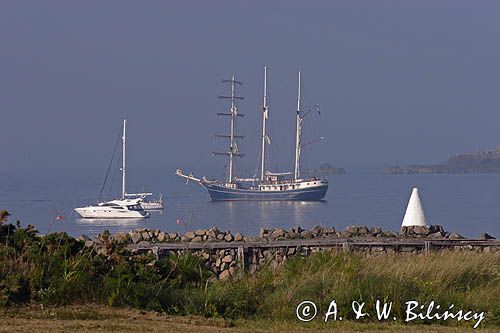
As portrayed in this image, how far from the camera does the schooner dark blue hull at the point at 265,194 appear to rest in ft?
475

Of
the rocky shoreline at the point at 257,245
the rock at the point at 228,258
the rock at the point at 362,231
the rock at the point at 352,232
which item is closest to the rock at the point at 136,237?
the rocky shoreline at the point at 257,245

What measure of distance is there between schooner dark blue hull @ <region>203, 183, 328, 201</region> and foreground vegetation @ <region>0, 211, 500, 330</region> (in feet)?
425

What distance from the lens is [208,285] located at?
13.6 m

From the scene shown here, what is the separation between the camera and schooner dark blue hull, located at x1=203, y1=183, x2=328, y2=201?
144750 millimetres

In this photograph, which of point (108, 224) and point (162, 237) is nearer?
point (162, 237)

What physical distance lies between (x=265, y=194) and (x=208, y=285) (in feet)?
435

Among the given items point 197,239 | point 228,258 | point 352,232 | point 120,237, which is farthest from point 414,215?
point 120,237

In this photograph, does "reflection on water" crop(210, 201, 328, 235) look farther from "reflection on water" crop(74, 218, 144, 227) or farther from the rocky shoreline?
the rocky shoreline

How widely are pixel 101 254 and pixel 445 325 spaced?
15.7ft

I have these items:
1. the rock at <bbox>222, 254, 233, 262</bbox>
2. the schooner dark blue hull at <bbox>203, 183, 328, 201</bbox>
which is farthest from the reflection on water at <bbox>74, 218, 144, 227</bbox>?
the rock at <bbox>222, 254, 233, 262</bbox>

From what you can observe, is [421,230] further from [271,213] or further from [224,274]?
[271,213]

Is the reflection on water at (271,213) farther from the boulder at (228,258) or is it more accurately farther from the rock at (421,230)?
the boulder at (228,258)

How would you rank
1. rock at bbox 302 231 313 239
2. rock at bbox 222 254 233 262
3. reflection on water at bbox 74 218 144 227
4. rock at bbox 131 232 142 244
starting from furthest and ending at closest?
reflection on water at bbox 74 218 144 227 < rock at bbox 302 231 313 239 < rock at bbox 131 232 142 244 < rock at bbox 222 254 233 262

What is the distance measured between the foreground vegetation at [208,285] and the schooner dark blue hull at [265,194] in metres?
130
